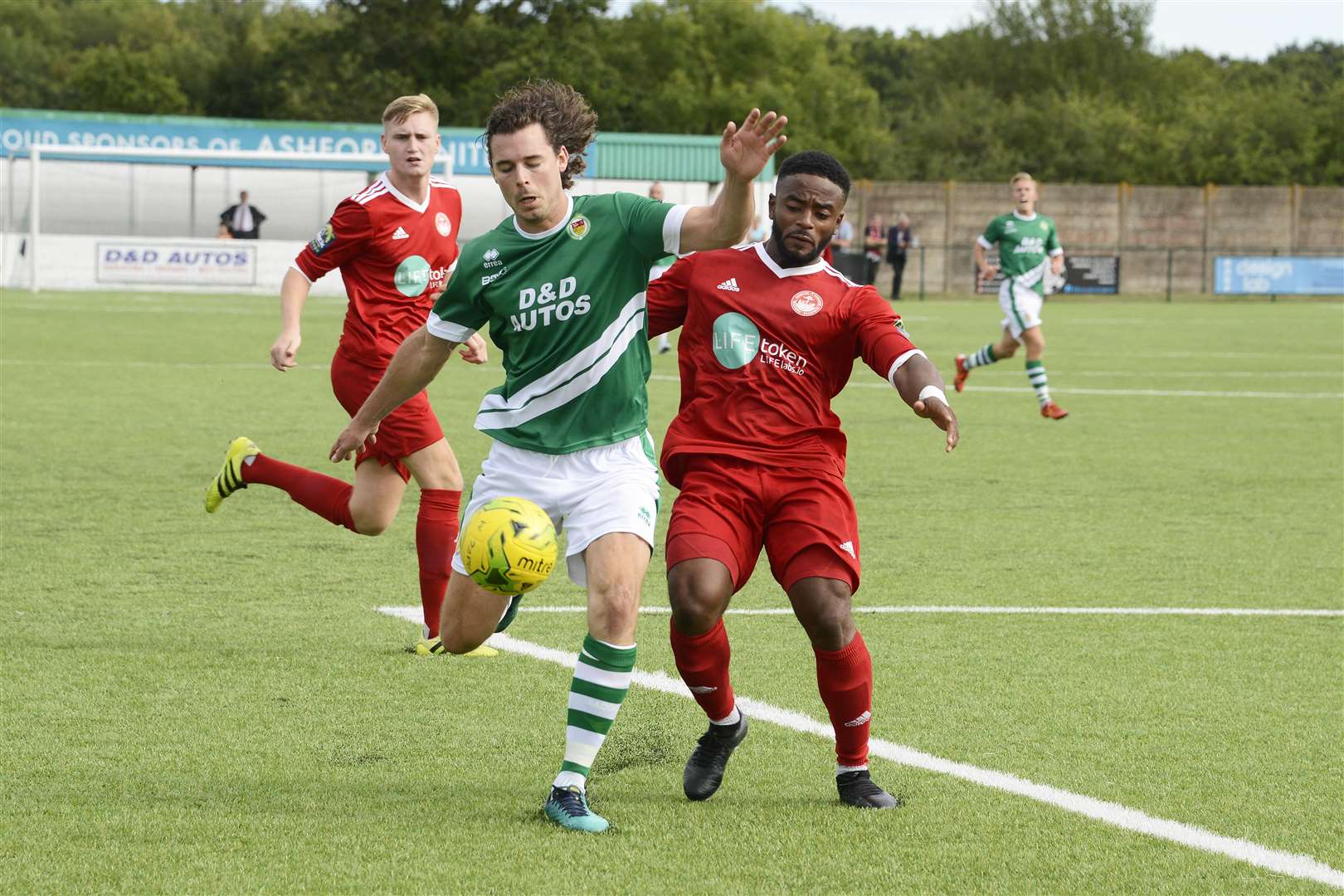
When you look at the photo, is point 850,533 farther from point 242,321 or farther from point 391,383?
point 242,321

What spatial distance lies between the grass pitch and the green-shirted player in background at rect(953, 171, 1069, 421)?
→ 4.73m

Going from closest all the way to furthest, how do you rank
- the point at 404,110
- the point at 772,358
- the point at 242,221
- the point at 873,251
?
the point at 772,358
the point at 404,110
the point at 242,221
the point at 873,251

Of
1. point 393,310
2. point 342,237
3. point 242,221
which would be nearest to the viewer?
point 342,237

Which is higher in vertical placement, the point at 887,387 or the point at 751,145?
Answer: the point at 751,145

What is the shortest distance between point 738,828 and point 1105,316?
3202cm

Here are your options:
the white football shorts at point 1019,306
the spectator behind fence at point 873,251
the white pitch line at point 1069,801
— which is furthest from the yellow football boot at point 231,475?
the spectator behind fence at point 873,251

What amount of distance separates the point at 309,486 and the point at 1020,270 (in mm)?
11764

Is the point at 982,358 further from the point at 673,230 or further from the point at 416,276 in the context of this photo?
the point at 673,230

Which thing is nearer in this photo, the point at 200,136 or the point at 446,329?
the point at 446,329

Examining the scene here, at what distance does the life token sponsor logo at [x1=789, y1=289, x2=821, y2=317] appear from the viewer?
4.92 meters

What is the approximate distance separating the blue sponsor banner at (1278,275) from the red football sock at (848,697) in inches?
1748

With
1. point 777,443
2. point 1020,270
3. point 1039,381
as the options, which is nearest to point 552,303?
point 777,443

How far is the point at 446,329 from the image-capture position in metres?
4.97

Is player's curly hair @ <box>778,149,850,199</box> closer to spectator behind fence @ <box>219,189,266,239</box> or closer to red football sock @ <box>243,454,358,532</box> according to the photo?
red football sock @ <box>243,454,358,532</box>
